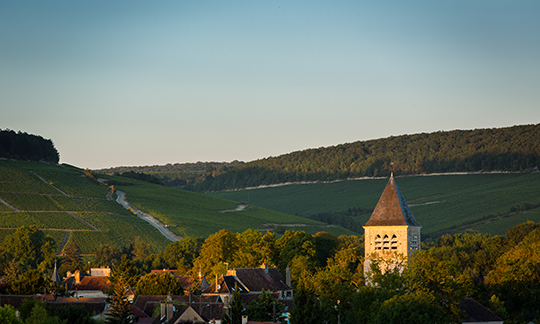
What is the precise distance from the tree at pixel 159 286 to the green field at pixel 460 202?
8422 cm

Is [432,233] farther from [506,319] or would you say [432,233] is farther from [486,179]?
[506,319]

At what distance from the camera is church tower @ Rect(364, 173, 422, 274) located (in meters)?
54.1

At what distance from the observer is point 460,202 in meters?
162

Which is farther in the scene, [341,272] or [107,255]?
[107,255]

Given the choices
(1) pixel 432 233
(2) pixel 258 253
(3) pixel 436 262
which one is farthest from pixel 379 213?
(1) pixel 432 233

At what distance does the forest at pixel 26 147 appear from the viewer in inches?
6481

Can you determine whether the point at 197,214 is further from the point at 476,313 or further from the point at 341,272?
the point at 476,313

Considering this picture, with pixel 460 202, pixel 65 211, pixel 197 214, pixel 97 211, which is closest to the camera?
pixel 65 211

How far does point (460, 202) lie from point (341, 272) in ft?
377

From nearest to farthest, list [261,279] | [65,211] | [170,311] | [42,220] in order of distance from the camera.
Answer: [170,311] → [261,279] → [42,220] → [65,211]

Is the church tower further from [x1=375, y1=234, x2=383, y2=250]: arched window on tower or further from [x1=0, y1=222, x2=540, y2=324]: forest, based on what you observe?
[x1=0, y1=222, x2=540, y2=324]: forest

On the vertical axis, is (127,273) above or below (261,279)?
below

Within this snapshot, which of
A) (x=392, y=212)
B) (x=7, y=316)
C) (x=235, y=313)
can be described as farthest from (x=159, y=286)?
(x=7, y=316)

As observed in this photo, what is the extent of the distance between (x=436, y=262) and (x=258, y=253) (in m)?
38.4
